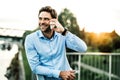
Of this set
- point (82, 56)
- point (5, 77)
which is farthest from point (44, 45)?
point (82, 56)

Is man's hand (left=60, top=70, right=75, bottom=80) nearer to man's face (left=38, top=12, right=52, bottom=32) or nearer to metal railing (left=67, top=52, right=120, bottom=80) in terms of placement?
man's face (left=38, top=12, right=52, bottom=32)

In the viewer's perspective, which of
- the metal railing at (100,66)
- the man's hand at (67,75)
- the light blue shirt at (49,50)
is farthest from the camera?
the metal railing at (100,66)

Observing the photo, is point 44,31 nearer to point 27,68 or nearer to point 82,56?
point 27,68

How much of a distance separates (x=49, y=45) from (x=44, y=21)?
7.9 inches

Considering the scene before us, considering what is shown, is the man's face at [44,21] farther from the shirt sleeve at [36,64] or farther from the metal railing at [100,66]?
the metal railing at [100,66]

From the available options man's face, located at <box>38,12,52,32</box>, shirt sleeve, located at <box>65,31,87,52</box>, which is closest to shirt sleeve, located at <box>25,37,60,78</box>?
man's face, located at <box>38,12,52,32</box>

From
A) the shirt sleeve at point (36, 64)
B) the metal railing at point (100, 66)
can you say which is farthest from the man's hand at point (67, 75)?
the metal railing at point (100, 66)

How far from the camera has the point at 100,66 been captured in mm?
8148

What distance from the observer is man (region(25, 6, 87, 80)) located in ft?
10.2

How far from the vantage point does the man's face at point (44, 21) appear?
3129 mm

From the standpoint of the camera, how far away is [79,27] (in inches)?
433

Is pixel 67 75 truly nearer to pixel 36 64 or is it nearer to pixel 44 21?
pixel 36 64

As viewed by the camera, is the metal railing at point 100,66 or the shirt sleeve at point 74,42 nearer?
the shirt sleeve at point 74,42

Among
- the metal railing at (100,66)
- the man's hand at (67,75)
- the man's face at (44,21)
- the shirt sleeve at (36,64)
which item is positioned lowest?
the metal railing at (100,66)
